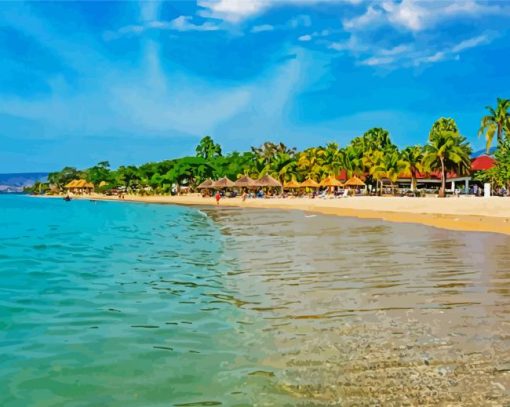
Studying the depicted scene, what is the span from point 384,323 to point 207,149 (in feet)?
317

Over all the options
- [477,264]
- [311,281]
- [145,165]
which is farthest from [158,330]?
[145,165]

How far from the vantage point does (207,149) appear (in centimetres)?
10131

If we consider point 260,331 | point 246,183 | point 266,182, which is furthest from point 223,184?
point 260,331

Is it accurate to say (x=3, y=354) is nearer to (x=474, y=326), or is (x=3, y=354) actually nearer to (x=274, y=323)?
(x=274, y=323)

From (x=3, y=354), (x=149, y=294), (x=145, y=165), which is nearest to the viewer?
(x=3, y=354)

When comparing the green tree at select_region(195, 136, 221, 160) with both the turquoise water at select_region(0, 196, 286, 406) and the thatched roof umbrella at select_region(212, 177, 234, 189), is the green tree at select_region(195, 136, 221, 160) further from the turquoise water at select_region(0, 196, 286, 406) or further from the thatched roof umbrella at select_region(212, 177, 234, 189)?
the turquoise water at select_region(0, 196, 286, 406)

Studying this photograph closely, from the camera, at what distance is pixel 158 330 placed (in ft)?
19.8

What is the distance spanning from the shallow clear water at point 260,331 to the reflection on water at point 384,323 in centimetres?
2

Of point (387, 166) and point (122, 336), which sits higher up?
point (387, 166)

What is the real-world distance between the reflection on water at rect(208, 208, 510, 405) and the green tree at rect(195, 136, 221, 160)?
8903 cm

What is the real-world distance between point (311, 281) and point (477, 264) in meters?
3.75

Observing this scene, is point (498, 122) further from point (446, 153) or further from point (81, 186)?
point (81, 186)

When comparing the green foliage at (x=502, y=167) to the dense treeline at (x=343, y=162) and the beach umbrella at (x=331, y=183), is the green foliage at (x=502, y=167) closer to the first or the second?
the dense treeline at (x=343, y=162)

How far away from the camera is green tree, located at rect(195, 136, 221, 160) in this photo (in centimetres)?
10094
